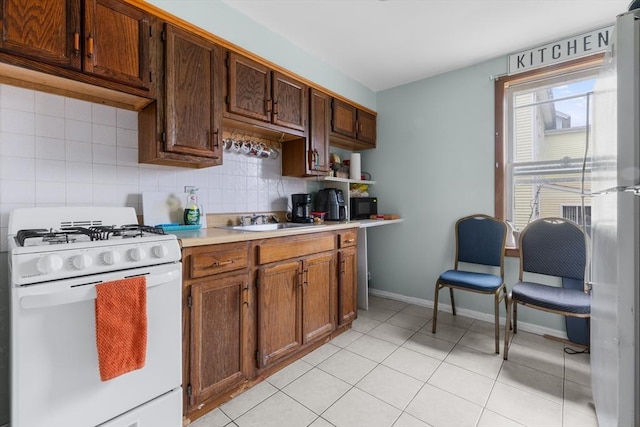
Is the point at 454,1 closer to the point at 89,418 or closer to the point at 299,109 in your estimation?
the point at 299,109

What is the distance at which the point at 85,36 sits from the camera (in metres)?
1.34

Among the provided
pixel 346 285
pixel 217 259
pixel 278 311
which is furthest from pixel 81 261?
pixel 346 285

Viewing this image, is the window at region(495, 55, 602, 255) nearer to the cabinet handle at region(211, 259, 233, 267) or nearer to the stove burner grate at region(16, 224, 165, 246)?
the cabinet handle at region(211, 259, 233, 267)

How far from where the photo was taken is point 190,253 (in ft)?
4.70

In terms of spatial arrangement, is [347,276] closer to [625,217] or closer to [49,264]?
[625,217]

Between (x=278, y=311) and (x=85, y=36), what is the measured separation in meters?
1.80

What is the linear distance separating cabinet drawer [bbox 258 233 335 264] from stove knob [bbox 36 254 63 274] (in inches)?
37.1

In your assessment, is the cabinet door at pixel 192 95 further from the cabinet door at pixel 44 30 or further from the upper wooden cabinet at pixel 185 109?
the cabinet door at pixel 44 30

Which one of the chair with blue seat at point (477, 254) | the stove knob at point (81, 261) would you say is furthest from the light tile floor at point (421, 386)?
the stove knob at point (81, 261)

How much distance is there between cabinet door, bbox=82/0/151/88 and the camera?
4.46ft

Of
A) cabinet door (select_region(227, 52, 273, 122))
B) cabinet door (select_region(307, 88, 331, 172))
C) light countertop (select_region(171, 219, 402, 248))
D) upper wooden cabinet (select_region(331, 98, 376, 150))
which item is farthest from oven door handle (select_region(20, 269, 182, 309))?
Answer: upper wooden cabinet (select_region(331, 98, 376, 150))

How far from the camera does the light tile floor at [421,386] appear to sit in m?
1.50

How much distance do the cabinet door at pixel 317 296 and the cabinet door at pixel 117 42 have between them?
1.53 metres

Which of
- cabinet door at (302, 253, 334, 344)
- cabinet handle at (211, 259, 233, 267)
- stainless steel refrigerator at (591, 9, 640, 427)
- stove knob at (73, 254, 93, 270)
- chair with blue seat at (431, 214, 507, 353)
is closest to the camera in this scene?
stainless steel refrigerator at (591, 9, 640, 427)
